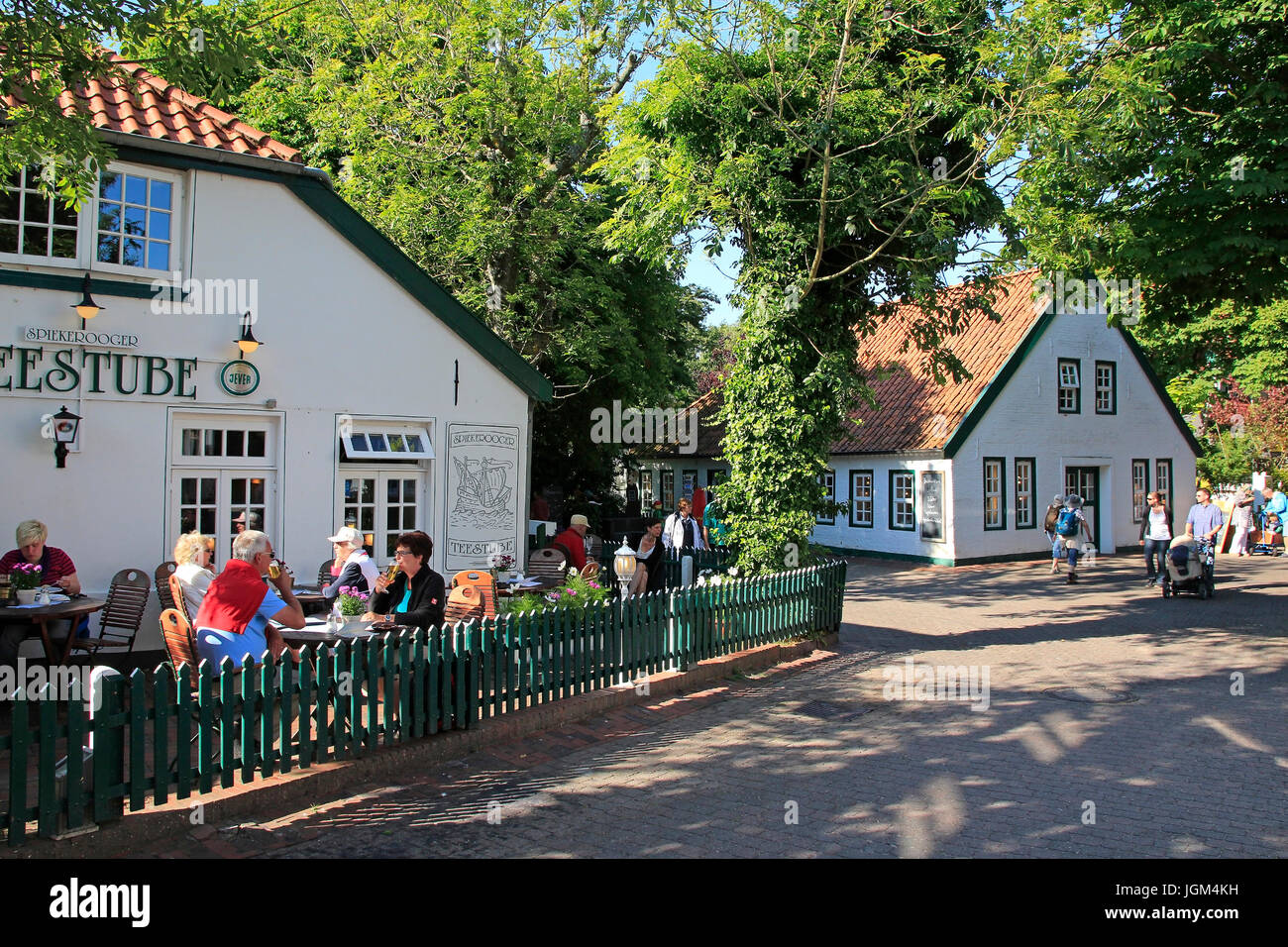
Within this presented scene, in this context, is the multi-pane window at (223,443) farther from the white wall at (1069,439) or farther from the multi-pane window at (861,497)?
the multi-pane window at (861,497)

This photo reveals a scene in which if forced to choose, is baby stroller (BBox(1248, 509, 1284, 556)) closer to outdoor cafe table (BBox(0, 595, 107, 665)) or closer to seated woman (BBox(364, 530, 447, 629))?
seated woman (BBox(364, 530, 447, 629))

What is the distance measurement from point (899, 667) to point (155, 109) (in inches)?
419

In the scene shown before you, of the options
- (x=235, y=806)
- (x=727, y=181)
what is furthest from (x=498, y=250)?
(x=235, y=806)

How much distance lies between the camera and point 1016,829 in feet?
18.8

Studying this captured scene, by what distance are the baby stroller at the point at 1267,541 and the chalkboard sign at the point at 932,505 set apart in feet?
32.2

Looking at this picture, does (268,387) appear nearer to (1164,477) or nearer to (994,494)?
(994,494)

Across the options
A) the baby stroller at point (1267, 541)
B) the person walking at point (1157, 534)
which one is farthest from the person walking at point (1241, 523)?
the person walking at point (1157, 534)

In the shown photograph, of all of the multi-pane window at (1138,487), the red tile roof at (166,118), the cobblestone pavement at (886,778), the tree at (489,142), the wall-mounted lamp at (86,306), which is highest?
the tree at (489,142)

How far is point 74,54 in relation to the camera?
6.52 m

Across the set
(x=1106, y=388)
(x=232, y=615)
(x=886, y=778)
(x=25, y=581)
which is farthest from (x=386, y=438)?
(x=1106, y=388)

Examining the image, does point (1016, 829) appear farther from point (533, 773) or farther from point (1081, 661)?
point (1081, 661)

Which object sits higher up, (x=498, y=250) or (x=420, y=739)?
(x=498, y=250)

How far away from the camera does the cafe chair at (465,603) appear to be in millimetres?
9031
